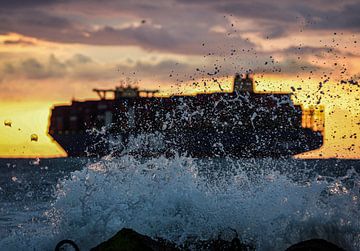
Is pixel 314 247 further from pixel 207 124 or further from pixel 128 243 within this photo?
pixel 207 124

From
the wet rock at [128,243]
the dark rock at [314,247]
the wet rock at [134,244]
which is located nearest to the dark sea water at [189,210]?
the wet rock at [134,244]

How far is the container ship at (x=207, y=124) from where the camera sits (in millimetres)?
74375

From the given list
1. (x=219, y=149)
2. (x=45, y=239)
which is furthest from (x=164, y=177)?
(x=219, y=149)

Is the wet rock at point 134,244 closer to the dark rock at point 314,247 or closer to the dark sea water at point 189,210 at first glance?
the dark rock at point 314,247

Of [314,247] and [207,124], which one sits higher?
[314,247]

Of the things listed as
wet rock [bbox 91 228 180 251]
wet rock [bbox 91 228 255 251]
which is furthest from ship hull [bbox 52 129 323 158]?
wet rock [bbox 91 228 180 251]

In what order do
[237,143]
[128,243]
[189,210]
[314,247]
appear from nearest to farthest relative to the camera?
[128,243]
[314,247]
[189,210]
[237,143]

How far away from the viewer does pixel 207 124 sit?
264ft

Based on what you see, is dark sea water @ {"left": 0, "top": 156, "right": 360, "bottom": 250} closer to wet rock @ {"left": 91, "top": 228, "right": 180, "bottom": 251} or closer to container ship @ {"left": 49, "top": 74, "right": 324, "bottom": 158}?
wet rock @ {"left": 91, "top": 228, "right": 180, "bottom": 251}

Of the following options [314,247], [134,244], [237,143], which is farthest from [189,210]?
[237,143]

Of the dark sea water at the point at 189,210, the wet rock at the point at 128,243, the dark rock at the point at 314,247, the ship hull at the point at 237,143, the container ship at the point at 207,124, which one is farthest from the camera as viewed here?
the ship hull at the point at 237,143

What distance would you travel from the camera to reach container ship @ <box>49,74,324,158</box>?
74.4 m

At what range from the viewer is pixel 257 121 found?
7788 centimetres

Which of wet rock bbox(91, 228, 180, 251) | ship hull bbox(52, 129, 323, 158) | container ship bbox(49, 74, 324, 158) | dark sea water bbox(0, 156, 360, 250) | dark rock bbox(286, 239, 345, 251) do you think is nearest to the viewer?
wet rock bbox(91, 228, 180, 251)
